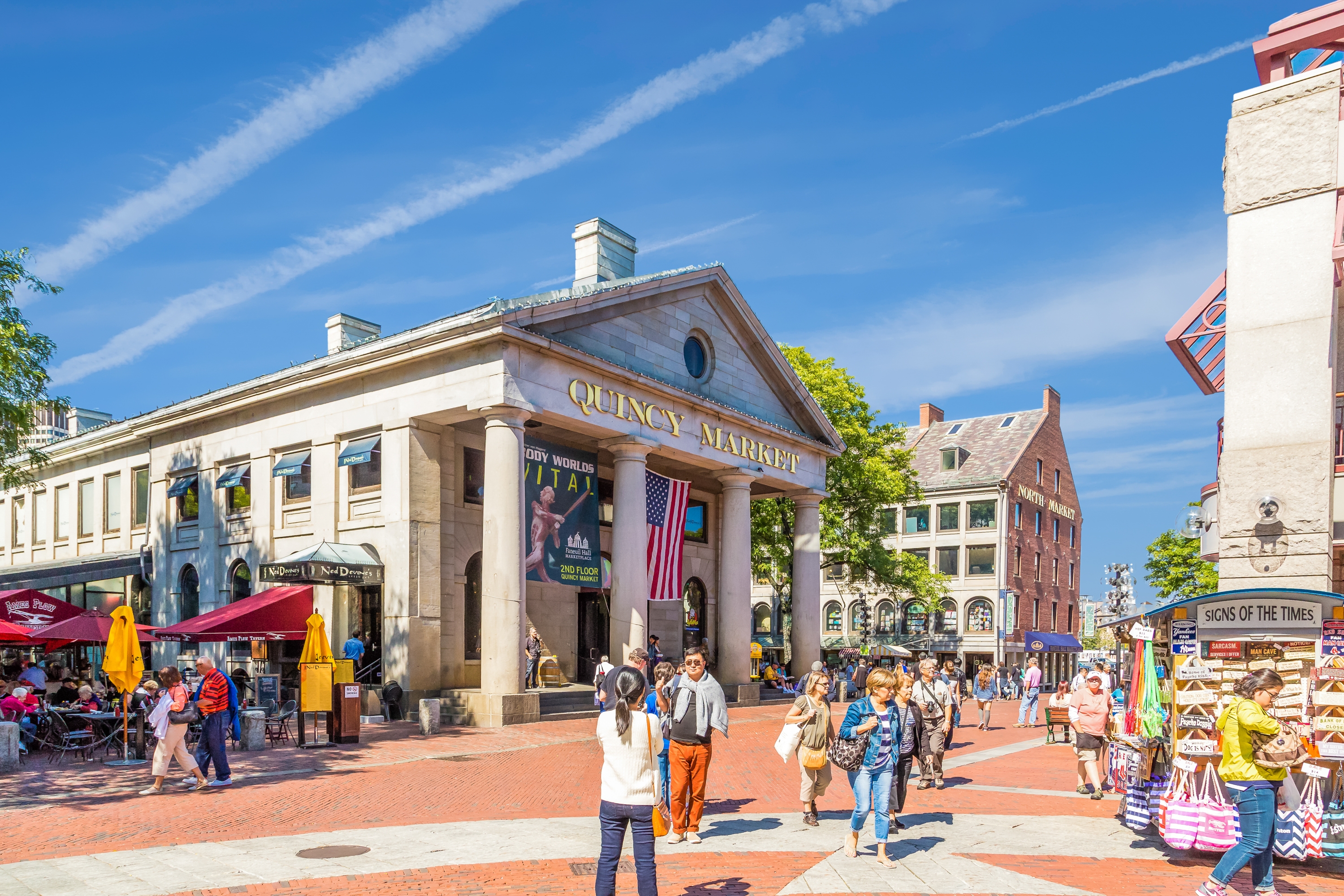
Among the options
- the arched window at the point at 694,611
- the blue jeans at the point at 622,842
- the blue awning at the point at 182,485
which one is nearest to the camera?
the blue jeans at the point at 622,842

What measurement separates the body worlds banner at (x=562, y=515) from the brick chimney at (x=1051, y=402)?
148 feet

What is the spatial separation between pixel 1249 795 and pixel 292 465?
77.8ft

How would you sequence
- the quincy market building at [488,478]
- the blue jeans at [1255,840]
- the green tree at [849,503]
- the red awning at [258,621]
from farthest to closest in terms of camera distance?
the green tree at [849,503], the quincy market building at [488,478], the red awning at [258,621], the blue jeans at [1255,840]

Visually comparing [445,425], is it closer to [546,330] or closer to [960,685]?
[546,330]

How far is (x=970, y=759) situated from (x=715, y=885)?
11282 millimetres

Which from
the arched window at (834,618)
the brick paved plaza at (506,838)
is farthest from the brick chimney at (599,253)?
the arched window at (834,618)

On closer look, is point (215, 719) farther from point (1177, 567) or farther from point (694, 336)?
point (1177, 567)

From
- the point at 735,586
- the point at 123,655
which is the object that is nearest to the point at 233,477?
the point at 123,655

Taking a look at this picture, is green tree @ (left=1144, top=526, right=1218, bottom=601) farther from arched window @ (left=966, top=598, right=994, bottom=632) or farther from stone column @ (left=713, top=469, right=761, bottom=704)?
stone column @ (left=713, top=469, right=761, bottom=704)

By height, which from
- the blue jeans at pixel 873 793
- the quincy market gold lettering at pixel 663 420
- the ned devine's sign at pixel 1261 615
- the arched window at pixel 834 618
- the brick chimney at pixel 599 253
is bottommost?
the arched window at pixel 834 618

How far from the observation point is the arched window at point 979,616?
189 ft

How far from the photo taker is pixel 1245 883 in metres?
8.83

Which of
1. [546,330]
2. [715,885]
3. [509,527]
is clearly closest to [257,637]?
[509,527]

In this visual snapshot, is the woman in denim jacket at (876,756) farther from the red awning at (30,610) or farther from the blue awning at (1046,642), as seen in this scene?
the blue awning at (1046,642)
